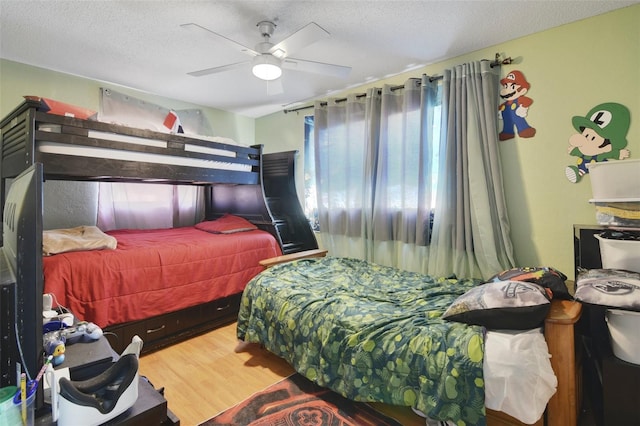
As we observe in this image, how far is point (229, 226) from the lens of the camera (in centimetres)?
314

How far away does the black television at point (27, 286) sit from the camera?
0.64 metres

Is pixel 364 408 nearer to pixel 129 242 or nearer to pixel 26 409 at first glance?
pixel 26 409

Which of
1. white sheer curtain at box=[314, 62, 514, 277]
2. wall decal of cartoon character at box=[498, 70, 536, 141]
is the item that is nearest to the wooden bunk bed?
white sheer curtain at box=[314, 62, 514, 277]

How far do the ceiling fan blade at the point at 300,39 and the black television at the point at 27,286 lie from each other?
1.41 m

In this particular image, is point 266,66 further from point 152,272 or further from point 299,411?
point 299,411

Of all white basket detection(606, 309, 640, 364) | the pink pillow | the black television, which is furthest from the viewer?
the pink pillow

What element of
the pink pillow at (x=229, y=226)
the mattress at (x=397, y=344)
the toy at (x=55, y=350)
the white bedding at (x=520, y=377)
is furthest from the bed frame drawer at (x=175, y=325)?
the white bedding at (x=520, y=377)

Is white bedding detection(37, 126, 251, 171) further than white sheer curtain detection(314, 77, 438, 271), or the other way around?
white sheer curtain detection(314, 77, 438, 271)

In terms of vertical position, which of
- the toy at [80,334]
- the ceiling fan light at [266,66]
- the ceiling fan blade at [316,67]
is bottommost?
the toy at [80,334]

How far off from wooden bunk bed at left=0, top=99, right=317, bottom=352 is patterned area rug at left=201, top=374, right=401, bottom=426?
86 cm

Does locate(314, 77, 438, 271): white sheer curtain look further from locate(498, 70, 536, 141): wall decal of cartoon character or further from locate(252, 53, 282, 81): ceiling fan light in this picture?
locate(252, 53, 282, 81): ceiling fan light

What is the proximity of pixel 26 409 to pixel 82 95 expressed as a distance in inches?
123

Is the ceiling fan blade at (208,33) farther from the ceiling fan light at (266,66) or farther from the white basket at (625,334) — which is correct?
the white basket at (625,334)

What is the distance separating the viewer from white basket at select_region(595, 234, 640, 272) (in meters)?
1.34
